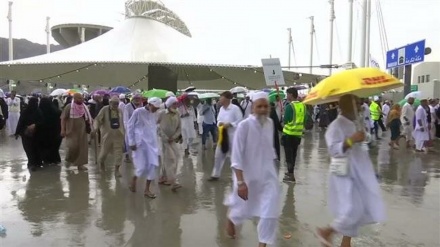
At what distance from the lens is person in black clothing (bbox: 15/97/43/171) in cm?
917

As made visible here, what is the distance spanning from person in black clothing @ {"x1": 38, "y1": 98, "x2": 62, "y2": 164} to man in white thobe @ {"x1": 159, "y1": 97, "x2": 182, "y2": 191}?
336 centimetres

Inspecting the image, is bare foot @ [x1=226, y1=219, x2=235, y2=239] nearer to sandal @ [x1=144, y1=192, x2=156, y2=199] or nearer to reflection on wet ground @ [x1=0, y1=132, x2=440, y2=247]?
reflection on wet ground @ [x1=0, y1=132, x2=440, y2=247]

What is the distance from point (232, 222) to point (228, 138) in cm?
298

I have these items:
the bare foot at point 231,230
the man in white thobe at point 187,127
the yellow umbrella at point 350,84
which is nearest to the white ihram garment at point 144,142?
the bare foot at point 231,230

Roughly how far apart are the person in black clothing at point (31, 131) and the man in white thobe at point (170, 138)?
3213mm

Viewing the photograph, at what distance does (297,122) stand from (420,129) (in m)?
6.16

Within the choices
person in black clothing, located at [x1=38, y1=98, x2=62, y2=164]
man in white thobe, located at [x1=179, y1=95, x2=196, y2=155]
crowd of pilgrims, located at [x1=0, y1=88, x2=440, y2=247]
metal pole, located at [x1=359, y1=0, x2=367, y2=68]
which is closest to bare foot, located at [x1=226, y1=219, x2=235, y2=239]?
crowd of pilgrims, located at [x1=0, y1=88, x2=440, y2=247]

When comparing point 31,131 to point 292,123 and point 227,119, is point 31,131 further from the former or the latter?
point 292,123

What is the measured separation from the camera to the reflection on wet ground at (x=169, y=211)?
15.8 ft

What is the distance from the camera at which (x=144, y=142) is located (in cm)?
692

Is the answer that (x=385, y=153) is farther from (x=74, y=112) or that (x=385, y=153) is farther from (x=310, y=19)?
(x=310, y=19)

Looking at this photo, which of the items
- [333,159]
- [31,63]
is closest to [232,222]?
[333,159]

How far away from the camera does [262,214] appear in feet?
13.3

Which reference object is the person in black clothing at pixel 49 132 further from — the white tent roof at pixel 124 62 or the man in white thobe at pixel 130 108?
the white tent roof at pixel 124 62
